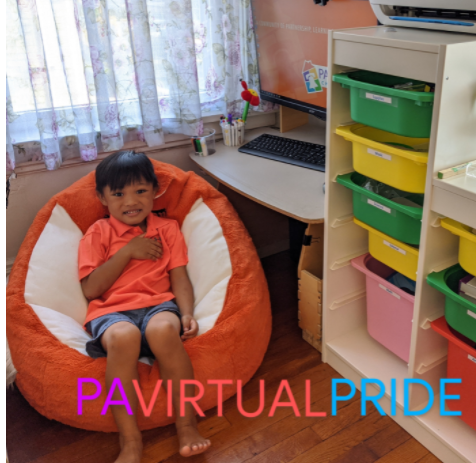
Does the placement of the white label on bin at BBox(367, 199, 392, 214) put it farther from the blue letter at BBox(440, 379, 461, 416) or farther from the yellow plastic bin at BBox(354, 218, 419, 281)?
the blue letter at BBox(440, 379, 461, 416)

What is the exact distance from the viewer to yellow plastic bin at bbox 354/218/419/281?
1.43 metres

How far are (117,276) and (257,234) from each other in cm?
96

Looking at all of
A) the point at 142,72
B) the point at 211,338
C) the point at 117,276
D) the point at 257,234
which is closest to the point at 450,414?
the point at 211,338

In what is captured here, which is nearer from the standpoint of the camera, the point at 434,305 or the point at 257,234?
the point at 434,305

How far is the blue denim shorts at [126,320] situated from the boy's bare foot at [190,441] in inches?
10.1

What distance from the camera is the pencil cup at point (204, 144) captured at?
2110mm

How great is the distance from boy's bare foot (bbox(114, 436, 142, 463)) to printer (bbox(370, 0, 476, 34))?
1.37 meters

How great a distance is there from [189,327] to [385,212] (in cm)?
71

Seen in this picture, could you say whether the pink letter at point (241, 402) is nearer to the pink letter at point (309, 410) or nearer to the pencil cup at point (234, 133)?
the pink letter at point (309, 410)

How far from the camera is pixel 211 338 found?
158cm

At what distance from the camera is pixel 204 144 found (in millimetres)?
2119

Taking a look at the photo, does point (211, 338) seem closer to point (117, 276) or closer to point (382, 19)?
point (117, 276)

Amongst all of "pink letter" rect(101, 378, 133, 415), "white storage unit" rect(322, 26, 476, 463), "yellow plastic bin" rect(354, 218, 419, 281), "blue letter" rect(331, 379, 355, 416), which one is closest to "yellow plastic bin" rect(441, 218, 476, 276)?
"white storage unit" rect(322, 26, 476, 463)

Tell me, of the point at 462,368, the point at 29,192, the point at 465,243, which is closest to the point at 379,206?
the point at 465,243
